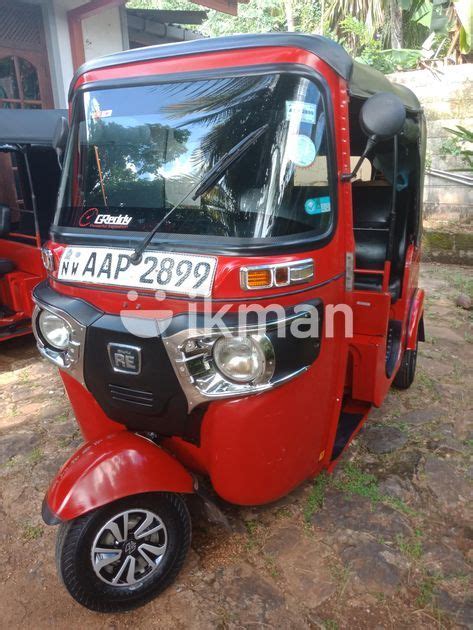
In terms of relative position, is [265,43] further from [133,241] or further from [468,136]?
[468,136]

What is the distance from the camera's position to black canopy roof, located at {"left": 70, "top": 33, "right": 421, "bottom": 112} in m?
2.06

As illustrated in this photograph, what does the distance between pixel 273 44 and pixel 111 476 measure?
6.37 ft

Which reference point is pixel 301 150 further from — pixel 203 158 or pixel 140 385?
pixel 140 385

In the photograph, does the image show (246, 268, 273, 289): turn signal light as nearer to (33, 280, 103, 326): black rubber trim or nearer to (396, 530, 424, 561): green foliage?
(33, 280, 103, 326): black rubber trim

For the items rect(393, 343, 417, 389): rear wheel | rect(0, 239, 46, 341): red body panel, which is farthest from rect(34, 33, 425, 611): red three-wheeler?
rect(0, 239, 46, 341): red body panel

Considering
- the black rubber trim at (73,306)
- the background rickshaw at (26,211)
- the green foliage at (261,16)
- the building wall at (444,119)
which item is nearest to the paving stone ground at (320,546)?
the black rubber trim at (73,306)

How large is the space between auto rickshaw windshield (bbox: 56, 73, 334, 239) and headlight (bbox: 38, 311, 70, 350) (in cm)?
47

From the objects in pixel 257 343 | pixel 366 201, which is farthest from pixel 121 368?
pixel 366 201

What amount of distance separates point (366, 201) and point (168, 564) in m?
3.03

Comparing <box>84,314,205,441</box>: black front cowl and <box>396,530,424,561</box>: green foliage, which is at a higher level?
<box>84,314,205,441</box>: black front cowl

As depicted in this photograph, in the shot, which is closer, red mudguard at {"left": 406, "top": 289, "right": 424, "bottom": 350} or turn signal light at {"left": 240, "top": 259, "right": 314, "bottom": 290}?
turn signal light at {"left": 240, "top": 259, "right": 314, "bottom": 290}

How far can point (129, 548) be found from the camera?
2217 mm

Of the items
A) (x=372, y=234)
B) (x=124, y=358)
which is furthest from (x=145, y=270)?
(x=372, y=234)

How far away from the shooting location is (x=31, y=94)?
689cm
